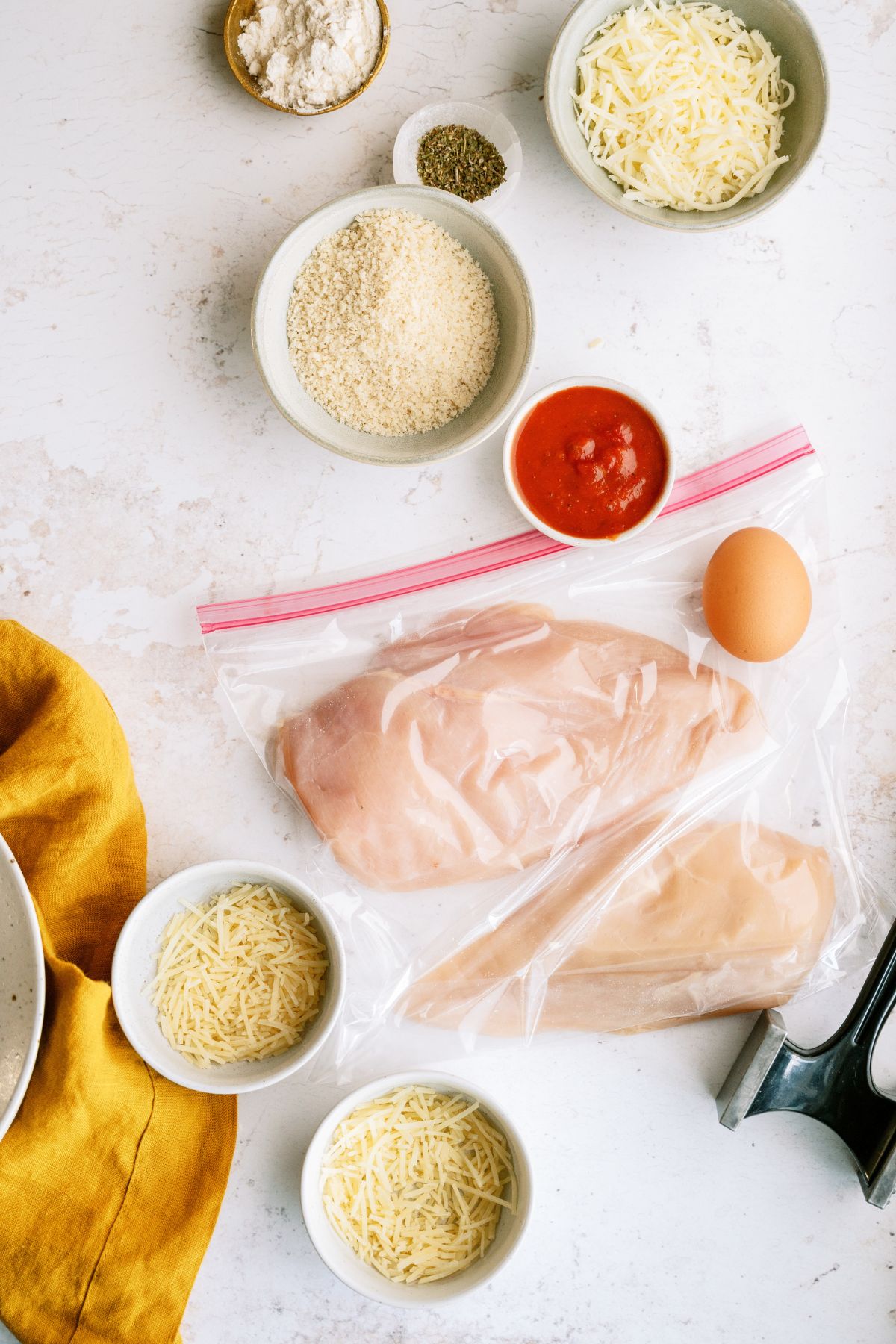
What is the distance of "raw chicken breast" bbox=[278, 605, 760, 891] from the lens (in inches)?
55.1

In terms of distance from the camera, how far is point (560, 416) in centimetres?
138

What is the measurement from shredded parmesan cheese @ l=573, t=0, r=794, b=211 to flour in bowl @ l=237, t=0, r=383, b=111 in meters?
0.32

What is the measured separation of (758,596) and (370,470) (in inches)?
24.8

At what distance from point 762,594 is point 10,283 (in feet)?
4.16

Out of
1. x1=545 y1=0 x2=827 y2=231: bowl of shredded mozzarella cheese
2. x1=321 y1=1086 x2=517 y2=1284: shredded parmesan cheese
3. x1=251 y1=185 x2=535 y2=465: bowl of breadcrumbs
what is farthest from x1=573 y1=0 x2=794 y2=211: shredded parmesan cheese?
x1=321 y1=1086 x2=517 y2=1284: shredded parmesan cheese

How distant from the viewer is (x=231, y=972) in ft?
4.39

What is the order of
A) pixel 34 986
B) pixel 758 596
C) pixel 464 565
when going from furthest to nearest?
pixel 464 565, pixel 758 596, pixel 34 986

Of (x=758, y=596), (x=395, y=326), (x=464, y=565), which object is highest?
(x=395, y=326)

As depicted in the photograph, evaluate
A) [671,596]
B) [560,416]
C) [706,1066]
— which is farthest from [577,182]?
[706,1066]

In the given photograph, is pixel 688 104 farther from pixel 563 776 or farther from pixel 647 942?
pixel 647 942

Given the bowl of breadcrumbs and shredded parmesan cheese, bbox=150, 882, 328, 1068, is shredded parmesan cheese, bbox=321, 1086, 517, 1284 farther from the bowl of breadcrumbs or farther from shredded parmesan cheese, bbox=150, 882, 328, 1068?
the bowl of breadcrumbs

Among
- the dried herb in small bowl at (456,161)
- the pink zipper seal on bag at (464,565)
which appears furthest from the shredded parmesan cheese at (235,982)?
the dried herb in small bowl at (456,161)

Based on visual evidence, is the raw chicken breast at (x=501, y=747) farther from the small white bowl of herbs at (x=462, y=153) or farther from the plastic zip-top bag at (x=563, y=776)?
the small white bowl of herbs at (x=462, y=153)

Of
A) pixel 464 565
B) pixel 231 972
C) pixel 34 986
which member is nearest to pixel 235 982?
pixel 231 972
